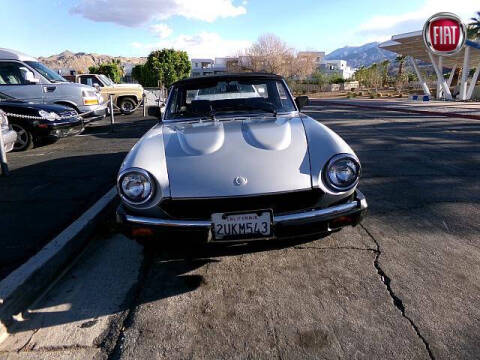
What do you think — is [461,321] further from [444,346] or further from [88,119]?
[88,119]

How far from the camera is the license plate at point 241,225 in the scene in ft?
7.52

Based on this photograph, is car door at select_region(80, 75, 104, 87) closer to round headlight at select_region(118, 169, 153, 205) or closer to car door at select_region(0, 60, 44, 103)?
car door at select_region(0, 60, 44, 103)

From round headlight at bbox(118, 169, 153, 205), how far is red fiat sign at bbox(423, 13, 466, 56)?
23.4m

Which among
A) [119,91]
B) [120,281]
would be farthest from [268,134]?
[119,91]

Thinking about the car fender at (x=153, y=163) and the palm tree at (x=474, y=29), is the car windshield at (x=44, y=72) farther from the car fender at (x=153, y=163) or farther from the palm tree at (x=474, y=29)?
the palm tree at (x=474, y=29)

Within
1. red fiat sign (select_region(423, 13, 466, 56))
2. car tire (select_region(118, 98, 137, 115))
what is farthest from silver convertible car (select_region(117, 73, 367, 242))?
red fiat sign (select_region(423, 13, 466, 56))

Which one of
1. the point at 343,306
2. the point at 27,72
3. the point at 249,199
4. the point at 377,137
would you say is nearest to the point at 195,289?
the point at 249,199

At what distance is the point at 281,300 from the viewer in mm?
2336

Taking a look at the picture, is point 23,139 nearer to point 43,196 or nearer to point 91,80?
point 43,196

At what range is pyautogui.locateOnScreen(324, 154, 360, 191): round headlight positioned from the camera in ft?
8.04

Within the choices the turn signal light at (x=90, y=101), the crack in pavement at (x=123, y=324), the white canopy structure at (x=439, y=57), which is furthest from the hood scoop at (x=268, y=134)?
the white canopy structure at (x=439, y=57)

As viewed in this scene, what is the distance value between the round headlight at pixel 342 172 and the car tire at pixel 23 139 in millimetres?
7148

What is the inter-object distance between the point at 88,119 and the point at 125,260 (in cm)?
823

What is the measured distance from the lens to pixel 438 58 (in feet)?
88.2
